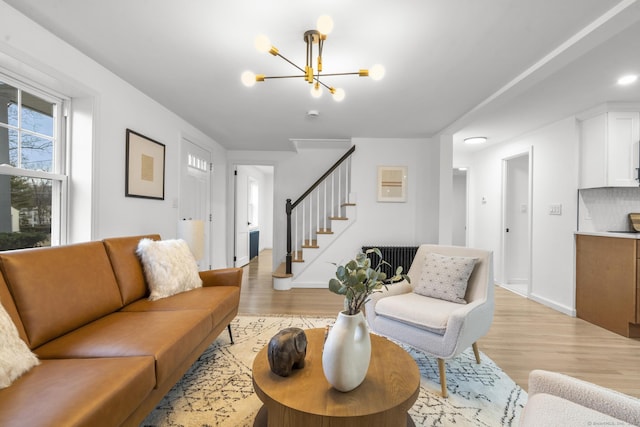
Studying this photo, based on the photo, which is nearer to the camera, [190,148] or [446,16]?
[446,16]

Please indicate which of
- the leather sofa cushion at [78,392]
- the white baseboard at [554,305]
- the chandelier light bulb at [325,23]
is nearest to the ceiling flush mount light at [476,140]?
the white baseboard at [554,305]

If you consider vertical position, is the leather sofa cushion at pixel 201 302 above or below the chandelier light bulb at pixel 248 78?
below

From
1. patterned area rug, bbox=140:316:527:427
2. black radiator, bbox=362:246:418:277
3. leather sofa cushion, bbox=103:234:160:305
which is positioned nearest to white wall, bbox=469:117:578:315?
black radiator, bbox=362:246:418:277

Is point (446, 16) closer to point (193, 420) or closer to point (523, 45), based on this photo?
point (523, 45)

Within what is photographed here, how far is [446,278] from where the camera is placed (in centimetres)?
218

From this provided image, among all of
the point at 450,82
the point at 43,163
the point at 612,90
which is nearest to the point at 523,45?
the point at 450,82

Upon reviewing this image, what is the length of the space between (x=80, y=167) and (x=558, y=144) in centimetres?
517

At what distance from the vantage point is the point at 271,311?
325 centimetres

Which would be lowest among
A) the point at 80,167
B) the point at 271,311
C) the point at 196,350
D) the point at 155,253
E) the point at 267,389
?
the point at 271,311

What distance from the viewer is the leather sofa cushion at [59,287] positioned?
53.3 inches

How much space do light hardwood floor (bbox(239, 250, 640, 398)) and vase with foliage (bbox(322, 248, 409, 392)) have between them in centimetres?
155

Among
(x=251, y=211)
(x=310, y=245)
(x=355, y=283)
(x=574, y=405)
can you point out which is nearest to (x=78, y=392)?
(x=355, y=283)

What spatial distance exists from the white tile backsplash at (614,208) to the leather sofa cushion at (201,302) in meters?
4.02

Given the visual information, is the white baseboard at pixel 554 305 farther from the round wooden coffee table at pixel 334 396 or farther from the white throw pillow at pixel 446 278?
the round wooden coffee table at pixel 334 396
